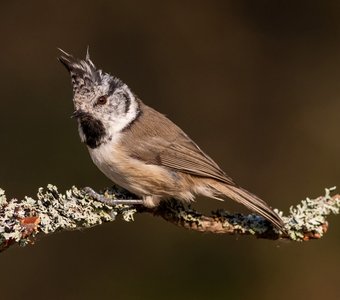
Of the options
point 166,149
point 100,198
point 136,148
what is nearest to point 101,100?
point 136,148

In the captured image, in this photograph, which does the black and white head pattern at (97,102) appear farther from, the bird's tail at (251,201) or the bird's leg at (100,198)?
the bird's tail at (251,201)

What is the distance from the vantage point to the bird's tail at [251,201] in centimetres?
351

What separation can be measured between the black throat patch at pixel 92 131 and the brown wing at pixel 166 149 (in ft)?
0.52

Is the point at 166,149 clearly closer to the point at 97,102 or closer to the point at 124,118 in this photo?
the point at 124,118

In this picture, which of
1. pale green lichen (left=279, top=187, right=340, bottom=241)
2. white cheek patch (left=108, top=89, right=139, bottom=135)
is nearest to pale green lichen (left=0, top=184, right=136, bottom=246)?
white cheek patch (left=108, top=89, right=139, bottom=135)

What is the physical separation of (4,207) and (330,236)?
2.75 m

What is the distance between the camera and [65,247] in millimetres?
5242

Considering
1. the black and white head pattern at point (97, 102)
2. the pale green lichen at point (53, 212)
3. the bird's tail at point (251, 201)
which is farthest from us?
A: the black and white head pattern at point (97, 102)

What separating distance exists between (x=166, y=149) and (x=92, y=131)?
0.41 m

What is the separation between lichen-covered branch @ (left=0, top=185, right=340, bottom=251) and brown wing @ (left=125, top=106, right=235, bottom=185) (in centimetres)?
30

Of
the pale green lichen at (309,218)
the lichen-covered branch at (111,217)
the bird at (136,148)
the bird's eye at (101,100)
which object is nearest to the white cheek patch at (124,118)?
the bird at (136,148)

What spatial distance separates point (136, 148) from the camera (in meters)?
4.05

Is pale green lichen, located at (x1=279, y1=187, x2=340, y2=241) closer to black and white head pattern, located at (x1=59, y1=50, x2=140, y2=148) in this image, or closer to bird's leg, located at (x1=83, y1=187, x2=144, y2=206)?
bird's leg, located at (x1=83, y1=187, x2=144, y2=206)

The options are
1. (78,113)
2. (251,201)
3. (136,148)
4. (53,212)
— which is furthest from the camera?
(136,148)
